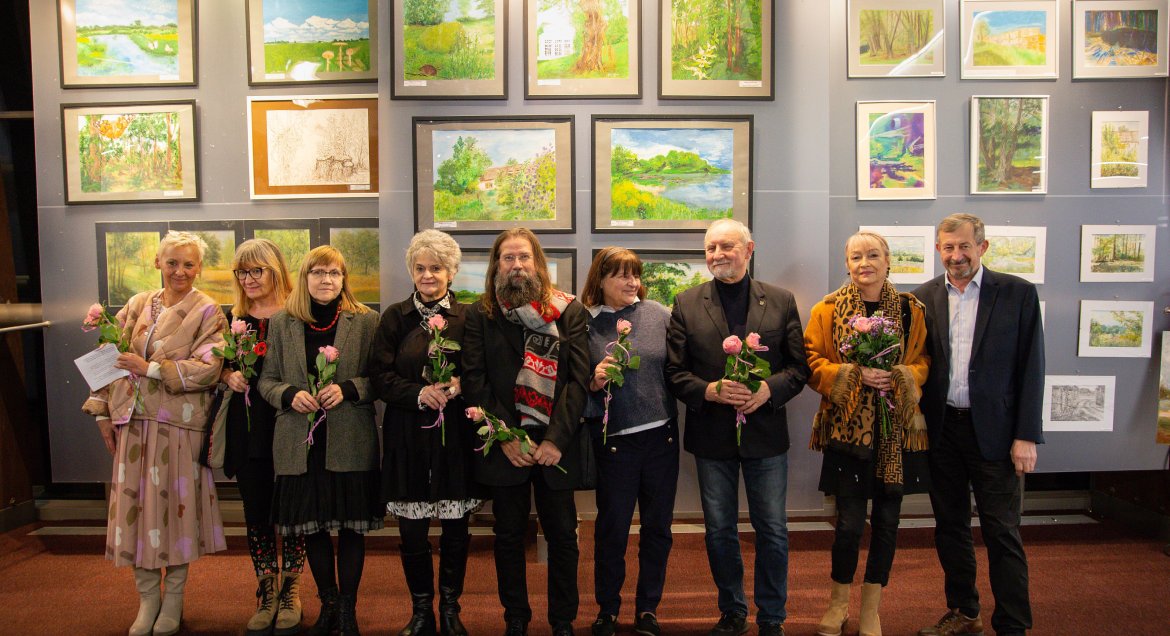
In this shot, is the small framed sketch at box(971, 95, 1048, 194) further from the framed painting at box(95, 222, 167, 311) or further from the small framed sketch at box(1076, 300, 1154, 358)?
the framed painting at box(95, 222, 167, 311)

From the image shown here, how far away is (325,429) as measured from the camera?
3391 mm

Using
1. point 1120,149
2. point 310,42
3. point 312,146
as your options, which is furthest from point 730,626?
point 310,42

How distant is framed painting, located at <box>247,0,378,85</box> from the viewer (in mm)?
4863

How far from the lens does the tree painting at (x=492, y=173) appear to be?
4496 mm

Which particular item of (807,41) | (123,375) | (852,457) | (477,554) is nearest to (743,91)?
(807,41)

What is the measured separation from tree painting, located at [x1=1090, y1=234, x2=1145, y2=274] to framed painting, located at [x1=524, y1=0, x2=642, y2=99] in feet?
10.8

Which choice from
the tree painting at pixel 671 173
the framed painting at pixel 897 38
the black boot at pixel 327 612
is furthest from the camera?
the framed painting at pixel 897 38

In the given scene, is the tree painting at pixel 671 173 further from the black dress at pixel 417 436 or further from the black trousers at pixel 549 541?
the black trousers at pixel 549 541

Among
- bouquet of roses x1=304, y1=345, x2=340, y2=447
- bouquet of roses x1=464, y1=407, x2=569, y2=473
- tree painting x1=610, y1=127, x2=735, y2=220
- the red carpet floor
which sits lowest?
the red carpet floor

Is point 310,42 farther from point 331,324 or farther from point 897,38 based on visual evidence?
point 897,38

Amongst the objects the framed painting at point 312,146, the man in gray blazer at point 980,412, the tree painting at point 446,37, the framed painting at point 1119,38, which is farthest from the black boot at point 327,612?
the framed painting at point 1119,38

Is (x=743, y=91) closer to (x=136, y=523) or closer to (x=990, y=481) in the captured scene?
(x=990, y=481)

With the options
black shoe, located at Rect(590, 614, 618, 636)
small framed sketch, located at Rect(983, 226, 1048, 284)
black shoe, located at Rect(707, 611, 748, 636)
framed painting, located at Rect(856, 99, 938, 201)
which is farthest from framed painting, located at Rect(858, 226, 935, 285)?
black shoe, located at Rect(590, 614, 618, 636)

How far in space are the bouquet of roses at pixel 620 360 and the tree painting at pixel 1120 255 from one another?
3.61 meters
